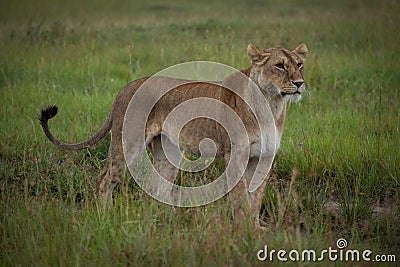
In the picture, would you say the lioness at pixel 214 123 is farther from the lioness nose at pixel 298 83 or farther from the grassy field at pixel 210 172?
the grassy field at pixel 210 172

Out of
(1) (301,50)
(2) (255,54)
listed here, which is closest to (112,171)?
(2) (255,54)

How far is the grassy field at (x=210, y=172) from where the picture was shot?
11.1 ft

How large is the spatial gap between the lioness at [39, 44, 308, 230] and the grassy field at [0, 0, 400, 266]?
157mm

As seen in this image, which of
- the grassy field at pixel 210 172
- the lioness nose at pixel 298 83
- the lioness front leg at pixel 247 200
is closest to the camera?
the grassy field at pixel 210 172

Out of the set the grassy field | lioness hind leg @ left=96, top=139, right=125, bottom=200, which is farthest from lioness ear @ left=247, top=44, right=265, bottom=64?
lioness hind leg @ left=96, top=139, right=125, bottom=200

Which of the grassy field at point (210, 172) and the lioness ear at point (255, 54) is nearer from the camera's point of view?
the grassy field at point (210, 172)

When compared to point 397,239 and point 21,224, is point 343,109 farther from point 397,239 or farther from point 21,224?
point 21,224

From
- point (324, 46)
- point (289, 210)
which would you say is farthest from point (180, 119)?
point (324, 46)

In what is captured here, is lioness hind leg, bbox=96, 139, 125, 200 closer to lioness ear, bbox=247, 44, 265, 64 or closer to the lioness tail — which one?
the lioness tail

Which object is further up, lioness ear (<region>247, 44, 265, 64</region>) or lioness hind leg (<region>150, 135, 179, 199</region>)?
lioness ear (<region>247, 44, 265, 64</region>)

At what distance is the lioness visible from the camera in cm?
412

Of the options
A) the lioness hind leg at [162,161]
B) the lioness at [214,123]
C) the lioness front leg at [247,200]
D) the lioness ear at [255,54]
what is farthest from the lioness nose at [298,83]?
the lioness hind leg at [162,161]

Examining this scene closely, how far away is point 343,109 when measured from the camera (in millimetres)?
6488

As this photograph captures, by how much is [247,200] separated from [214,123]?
2.28ft
